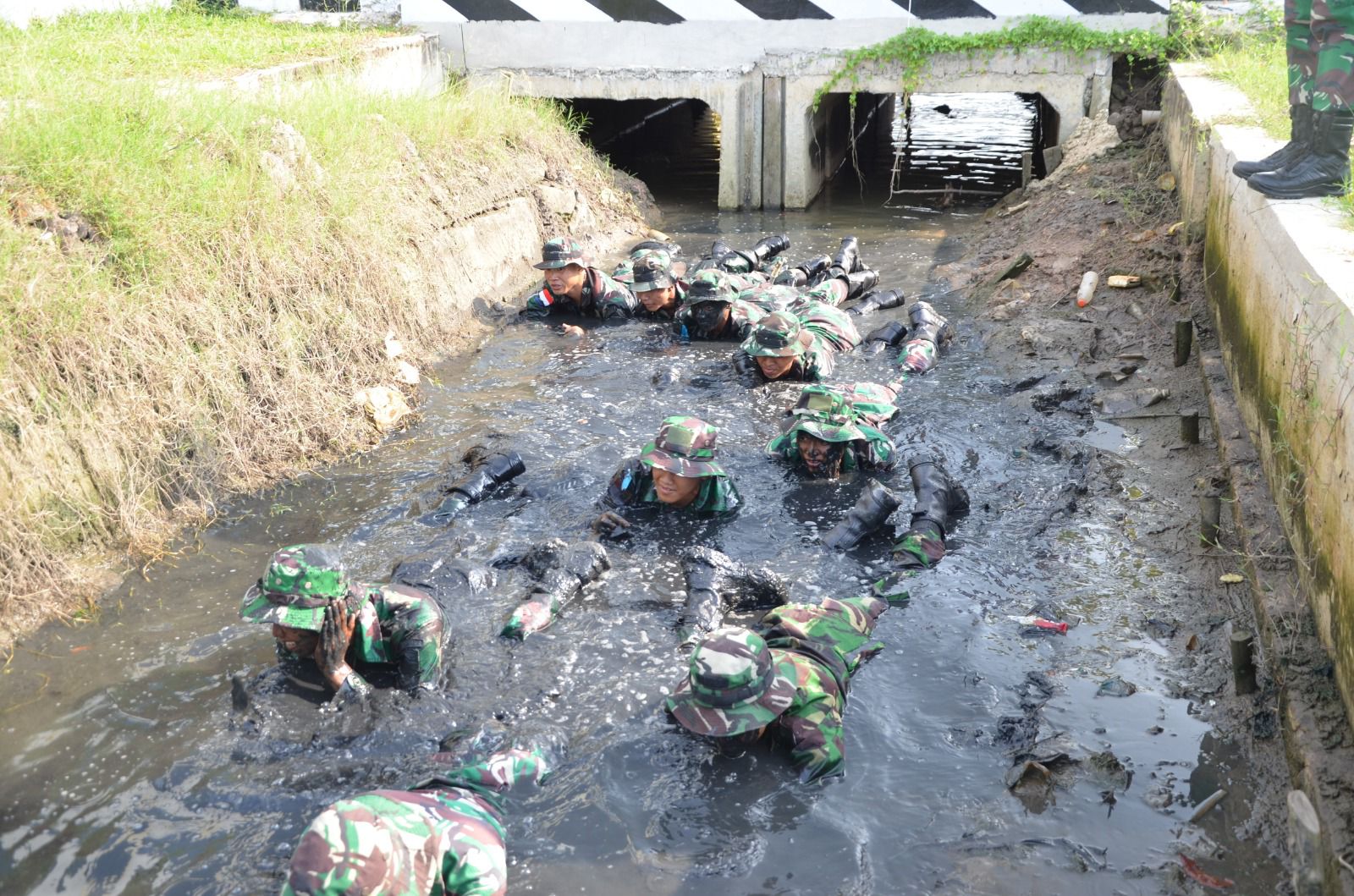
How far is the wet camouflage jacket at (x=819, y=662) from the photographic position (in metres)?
4.09

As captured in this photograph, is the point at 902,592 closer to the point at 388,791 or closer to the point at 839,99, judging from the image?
the point at 388,791

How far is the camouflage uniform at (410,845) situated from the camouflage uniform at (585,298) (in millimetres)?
6015

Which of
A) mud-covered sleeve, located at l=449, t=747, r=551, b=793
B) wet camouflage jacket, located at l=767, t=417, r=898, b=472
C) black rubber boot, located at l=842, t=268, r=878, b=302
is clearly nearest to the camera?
mud-covered sleeve, located at l=449, t=747, r=551, b=793

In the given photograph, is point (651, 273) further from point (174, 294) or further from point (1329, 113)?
point (1329, 113)

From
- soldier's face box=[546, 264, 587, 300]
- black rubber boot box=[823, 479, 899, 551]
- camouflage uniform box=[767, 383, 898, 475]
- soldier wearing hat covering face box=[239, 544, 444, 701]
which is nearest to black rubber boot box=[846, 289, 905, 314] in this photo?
soldier's face box=[546, 264, 587, 300]

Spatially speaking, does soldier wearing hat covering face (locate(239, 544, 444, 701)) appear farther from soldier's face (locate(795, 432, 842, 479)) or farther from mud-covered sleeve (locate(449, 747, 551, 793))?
soldier's face (locate(795, 432, 842, 479))

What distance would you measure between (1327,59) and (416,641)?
536 cm

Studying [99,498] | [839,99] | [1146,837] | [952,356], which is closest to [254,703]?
[99,498]

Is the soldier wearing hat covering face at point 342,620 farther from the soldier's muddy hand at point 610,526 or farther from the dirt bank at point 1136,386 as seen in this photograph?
the dirt bank at point 1136,386

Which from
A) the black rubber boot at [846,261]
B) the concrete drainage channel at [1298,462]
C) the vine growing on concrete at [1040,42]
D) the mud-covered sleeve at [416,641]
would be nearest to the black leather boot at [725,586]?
the mud-covered sleeve at [416,641]

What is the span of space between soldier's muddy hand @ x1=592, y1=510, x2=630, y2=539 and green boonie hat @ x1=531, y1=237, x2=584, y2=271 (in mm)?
3982

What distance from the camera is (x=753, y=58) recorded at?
41.0ft

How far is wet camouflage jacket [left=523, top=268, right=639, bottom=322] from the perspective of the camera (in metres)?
9.39

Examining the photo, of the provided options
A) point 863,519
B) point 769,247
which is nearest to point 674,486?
point 863,519
